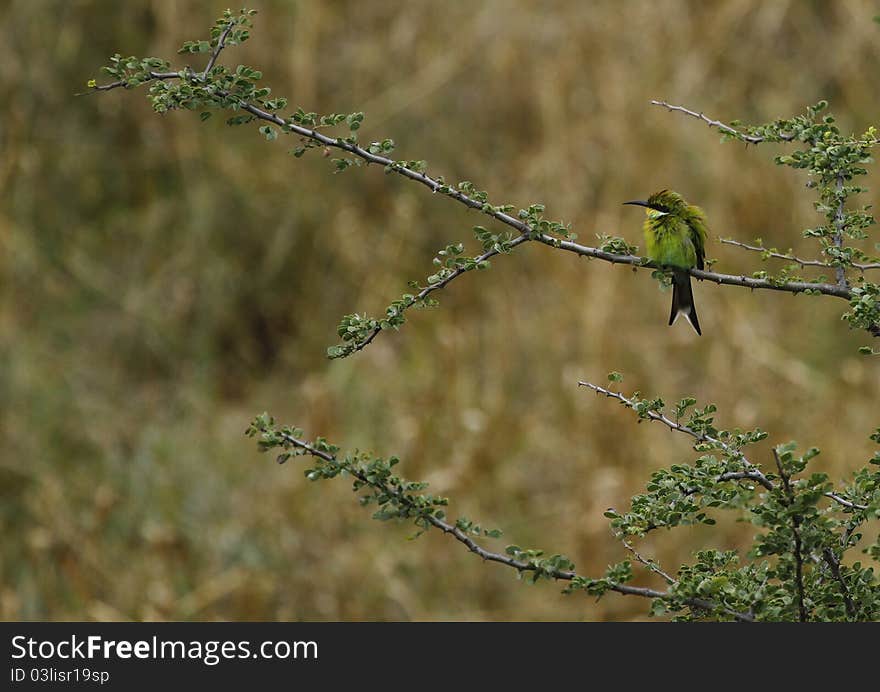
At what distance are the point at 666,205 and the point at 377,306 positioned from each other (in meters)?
3.19

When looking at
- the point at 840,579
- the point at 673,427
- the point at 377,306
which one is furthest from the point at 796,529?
the point at 377,306

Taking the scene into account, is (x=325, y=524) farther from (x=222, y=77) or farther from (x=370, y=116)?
(x=222, y=77)

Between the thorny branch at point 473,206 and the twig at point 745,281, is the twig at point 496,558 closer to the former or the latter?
the thorny branch at point 473,206

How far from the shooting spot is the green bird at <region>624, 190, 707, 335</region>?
2.42 meters

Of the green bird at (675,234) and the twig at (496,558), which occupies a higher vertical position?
the green bird at (675,234)

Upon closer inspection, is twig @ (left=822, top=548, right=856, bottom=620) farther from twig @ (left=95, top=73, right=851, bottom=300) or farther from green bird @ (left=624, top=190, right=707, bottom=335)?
green bird @ (left=624, top=190, right=707, bottom=335)

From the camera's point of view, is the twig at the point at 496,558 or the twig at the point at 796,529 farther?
the twig at the point at 496,558

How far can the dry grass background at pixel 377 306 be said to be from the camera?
4586mm

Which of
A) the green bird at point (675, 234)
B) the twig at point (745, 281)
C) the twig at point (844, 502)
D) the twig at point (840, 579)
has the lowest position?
the twig at point (840, 579)

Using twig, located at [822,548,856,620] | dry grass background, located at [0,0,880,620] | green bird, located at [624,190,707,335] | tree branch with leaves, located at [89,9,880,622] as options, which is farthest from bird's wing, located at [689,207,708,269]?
dry grass background, located at [0,0,880,620]

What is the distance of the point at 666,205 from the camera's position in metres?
2.55

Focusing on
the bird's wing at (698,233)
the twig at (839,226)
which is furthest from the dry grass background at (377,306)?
the twig at (839,226)

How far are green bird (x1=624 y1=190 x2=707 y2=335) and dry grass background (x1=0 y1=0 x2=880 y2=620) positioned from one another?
2.19 metres
